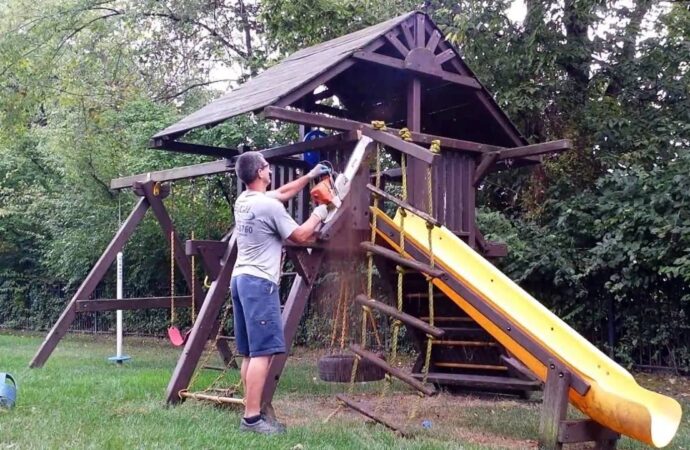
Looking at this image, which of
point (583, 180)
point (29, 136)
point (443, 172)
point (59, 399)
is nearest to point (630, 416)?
point (443, 172)

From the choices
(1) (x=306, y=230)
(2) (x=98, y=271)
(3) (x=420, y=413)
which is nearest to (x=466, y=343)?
(3) (x=420, y=413)

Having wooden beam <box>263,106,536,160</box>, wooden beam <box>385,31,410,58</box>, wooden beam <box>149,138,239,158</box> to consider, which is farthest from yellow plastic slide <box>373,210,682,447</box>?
wooden beam <box>149,138,239,158</box>

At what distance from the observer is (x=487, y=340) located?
25.3ft

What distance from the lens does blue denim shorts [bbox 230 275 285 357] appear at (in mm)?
5508

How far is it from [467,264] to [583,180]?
648 cm

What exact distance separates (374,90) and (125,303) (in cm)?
A: 446

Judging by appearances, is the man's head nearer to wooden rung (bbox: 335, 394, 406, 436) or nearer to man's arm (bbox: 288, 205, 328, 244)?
man's arm (bbox: 288, 205, 328, 244)

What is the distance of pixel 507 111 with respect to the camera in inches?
473

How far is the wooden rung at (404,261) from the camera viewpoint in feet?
19.7

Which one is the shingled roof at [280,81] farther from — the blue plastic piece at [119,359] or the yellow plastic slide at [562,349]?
the blue plastic piece at [119,359]

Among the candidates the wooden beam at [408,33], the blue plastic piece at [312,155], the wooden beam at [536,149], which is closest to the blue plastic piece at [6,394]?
the blue plastic piece at [312,155]

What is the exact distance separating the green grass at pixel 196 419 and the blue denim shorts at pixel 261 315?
2.06ft

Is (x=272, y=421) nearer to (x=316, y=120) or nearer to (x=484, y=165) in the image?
(x=316, y=120)

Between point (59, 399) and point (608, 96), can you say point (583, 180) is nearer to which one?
point (608, 96)
